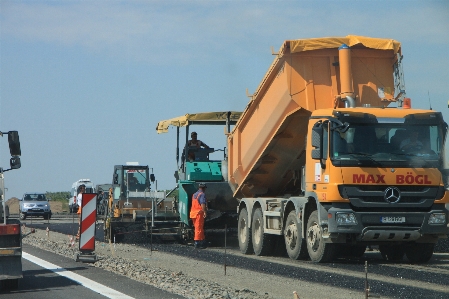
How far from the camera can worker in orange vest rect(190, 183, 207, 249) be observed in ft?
71.6

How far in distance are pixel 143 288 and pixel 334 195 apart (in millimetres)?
4742

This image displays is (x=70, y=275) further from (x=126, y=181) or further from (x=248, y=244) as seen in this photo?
(x=126, y=181)

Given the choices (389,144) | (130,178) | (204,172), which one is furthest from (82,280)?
(130,178)

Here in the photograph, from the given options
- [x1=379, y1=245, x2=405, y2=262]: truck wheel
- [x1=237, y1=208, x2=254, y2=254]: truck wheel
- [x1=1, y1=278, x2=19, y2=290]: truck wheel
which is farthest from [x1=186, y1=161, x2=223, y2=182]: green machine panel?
[x1=1, y1=278, x2=19, y2=290]: truck wheel

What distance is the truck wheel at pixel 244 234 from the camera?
2025 centimetres

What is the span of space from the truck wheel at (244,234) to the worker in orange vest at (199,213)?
120cm

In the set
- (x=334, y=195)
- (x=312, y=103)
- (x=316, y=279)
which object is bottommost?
(x=316, y=279)

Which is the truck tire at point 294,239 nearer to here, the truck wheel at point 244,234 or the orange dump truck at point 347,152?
the orange dump truck at point 347,152

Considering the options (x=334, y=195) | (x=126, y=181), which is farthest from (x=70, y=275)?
(x=126, y=181)

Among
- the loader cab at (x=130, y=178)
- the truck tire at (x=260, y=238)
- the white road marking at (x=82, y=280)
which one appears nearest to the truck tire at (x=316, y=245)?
the truck tire at (x=260, y=238)

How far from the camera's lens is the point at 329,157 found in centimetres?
1572

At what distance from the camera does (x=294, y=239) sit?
57.8 ft

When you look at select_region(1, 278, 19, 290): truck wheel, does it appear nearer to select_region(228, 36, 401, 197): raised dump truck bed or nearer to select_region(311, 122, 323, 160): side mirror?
select_region(311, 122, 323, 160): side mirror

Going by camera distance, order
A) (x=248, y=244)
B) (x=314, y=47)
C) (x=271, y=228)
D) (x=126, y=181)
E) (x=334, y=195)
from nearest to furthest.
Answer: (x=334, y=195) → (x=314, y=47) → (x=271, y=228) → (x=248, y=244) → (x=126, y=181)
